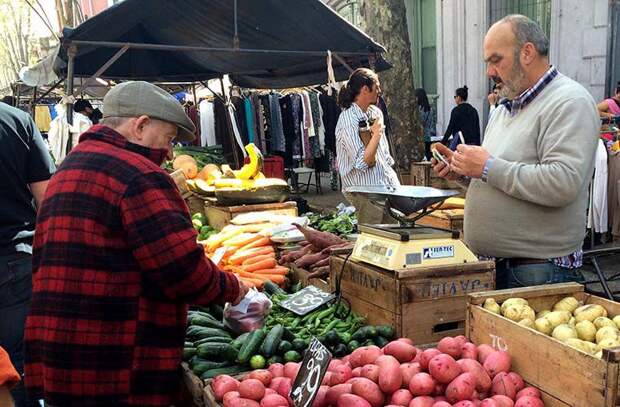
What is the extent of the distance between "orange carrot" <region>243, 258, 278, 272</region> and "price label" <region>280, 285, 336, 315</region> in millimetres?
840

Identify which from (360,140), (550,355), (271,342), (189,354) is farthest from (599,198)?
(189,354)

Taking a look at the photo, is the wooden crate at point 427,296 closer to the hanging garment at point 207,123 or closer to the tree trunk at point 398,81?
the tree trunk at point 398,81

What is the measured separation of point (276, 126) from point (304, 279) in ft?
24.2

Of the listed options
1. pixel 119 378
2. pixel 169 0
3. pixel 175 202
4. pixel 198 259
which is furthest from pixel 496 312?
pixel 169 0

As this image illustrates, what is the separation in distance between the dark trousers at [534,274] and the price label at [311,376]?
116cm

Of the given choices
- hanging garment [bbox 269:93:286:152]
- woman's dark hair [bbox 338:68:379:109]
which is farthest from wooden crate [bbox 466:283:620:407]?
hanging garment [bbox 269:93:286:152]

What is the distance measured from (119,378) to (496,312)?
1498 millimetres

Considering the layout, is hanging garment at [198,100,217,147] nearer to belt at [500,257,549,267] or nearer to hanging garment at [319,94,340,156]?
hanging garment at [319,94,340,156]

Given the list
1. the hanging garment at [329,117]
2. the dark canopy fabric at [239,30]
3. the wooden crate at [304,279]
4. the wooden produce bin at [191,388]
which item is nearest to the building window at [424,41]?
the hanging garment at [329,117]

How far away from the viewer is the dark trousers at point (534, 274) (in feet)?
8.70

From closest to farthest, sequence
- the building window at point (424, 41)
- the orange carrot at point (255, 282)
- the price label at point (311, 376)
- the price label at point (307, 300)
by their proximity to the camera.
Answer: the price label at point (311, 376) < the price label at point (307, 300) < the orange carrot at point (255, 282) < the building window at point (424, 41)

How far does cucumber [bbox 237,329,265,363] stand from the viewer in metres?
2.83

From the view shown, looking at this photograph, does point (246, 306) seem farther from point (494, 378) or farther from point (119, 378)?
point (494, 378)

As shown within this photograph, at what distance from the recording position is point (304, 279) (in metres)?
4.17
